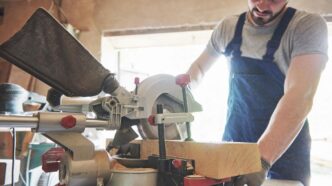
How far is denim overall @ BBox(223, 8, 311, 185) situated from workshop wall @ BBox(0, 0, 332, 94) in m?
0.72

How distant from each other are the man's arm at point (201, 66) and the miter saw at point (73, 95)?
0.65 metres

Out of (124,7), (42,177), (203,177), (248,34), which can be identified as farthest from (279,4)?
(42,177)

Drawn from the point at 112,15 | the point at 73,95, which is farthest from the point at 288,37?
the point at 112,15

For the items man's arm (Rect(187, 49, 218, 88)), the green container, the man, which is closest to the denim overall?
the man

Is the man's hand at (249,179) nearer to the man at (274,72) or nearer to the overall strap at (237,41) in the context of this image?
the man at (274,72)

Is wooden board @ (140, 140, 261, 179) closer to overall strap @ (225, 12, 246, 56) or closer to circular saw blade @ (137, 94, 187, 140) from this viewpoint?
circular saw blade @ (137, 94, 187, 140)

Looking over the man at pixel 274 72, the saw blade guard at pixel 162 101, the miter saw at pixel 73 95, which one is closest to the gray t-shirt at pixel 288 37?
the man at pixel 274 72

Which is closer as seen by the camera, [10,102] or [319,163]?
[10,102]

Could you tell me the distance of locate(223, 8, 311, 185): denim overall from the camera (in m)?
1.18

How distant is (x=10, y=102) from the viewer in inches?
61.0

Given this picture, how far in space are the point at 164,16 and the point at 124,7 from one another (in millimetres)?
311

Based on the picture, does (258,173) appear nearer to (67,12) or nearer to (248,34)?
(248,34)

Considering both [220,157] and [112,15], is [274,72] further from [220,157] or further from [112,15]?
[112,15]

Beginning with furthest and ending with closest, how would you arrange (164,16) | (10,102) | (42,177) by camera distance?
(164,16) < (42,177) < (10,102)
